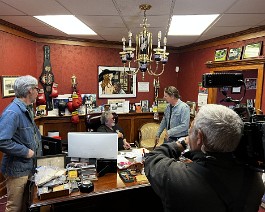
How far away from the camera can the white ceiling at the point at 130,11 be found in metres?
2.35

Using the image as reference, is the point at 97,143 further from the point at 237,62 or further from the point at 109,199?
the point at 237,62

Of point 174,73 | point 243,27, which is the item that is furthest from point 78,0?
point 174,73

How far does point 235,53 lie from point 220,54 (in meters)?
0.39

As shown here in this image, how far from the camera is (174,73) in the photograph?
18.5 ft

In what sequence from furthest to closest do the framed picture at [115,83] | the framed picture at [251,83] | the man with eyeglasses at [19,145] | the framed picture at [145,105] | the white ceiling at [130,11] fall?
the framed picture at [145,105], the framed picture at [115,83], the framed picture at [251,83], the white ceiling at [130,11], the man with eyeglasses at [19,145]

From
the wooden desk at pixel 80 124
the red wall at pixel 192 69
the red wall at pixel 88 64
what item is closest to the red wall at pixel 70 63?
the red wall at pixel 88 64

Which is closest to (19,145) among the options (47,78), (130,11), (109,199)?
(109,199)

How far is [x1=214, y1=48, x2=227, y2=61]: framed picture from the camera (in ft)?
13.1

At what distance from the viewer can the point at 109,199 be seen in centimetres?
205

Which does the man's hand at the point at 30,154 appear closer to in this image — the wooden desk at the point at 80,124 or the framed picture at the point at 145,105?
the wooden desk at the point at 80,124

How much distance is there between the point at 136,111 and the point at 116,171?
3049 millimetres

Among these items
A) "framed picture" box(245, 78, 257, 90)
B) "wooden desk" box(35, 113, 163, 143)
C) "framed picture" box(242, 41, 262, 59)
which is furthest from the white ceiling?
"wooden desk" box(35, 113, 163, 143)

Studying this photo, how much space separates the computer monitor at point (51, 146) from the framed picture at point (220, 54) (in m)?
3.22

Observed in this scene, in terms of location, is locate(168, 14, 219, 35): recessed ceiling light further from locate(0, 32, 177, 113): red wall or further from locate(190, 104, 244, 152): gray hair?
locate(190, 104, 244, 152): gray hair
